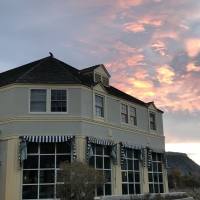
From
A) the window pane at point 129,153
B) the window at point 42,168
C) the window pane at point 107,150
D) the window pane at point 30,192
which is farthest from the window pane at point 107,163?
the window pane at point 30,192

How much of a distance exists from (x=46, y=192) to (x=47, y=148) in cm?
273

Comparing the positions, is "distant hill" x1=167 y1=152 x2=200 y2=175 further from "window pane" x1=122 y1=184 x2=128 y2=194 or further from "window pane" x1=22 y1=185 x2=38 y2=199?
"window pane" x1=22 y1=185 x2=38 y2=199

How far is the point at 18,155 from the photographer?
19.7 metres

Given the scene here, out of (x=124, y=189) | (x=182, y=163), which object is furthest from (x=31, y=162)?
(x=182, y=163)

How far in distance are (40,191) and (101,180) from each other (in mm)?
5587

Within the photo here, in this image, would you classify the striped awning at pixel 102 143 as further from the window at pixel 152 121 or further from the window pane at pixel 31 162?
the window at pixel 152 121

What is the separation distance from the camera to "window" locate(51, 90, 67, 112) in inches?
832

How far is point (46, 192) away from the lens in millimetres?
19656

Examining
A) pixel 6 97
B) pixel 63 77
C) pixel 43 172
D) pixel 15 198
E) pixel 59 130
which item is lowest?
pixel 15 198

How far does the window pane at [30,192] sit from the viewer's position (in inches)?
765

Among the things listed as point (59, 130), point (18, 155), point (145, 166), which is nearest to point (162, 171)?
point (145, 166)

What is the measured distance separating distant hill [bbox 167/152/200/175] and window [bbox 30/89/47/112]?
12103 centimetres

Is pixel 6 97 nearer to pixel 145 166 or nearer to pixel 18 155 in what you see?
pixel 18 155

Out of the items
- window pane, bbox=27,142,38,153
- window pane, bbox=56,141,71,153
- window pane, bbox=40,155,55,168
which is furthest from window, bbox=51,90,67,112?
window pane, bbox=40,155,55,168
